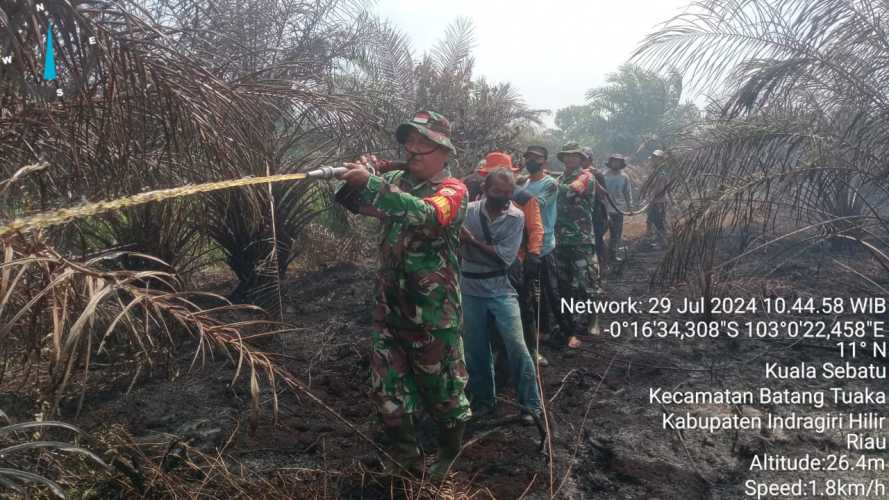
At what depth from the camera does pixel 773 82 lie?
5.52m

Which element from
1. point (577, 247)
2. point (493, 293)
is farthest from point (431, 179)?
point (577, 247)

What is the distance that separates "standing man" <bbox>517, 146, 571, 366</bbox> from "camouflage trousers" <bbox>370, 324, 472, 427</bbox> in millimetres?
2041

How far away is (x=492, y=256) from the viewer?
12.5 feet

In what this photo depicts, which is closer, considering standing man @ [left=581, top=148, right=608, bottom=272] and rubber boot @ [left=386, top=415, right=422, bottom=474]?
rubber boot @ [left=386, top=415, right=422, bottom=474]

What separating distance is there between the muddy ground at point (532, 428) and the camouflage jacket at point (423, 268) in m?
0.59

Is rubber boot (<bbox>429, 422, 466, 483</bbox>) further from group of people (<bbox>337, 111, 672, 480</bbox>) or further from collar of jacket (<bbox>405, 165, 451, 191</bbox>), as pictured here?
collar of jacket (<bbox>405, 165, 451, 191</bbox>)

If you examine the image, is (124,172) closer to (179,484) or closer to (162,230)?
(179,484)

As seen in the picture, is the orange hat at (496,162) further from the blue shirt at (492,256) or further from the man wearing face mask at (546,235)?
the man wearing face mask at (546,235)

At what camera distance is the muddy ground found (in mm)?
3205

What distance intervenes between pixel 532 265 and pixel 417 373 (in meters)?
1.81

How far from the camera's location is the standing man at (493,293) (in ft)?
12.5

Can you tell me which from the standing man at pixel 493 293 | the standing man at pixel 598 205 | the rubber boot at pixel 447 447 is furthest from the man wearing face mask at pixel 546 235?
the rubber boot at pixel 447 447

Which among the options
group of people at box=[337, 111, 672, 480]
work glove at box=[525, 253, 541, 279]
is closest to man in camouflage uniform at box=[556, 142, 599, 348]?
work glove at box=[525, 253, 541, 279]

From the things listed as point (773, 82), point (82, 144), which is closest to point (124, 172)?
point (82, 144)
